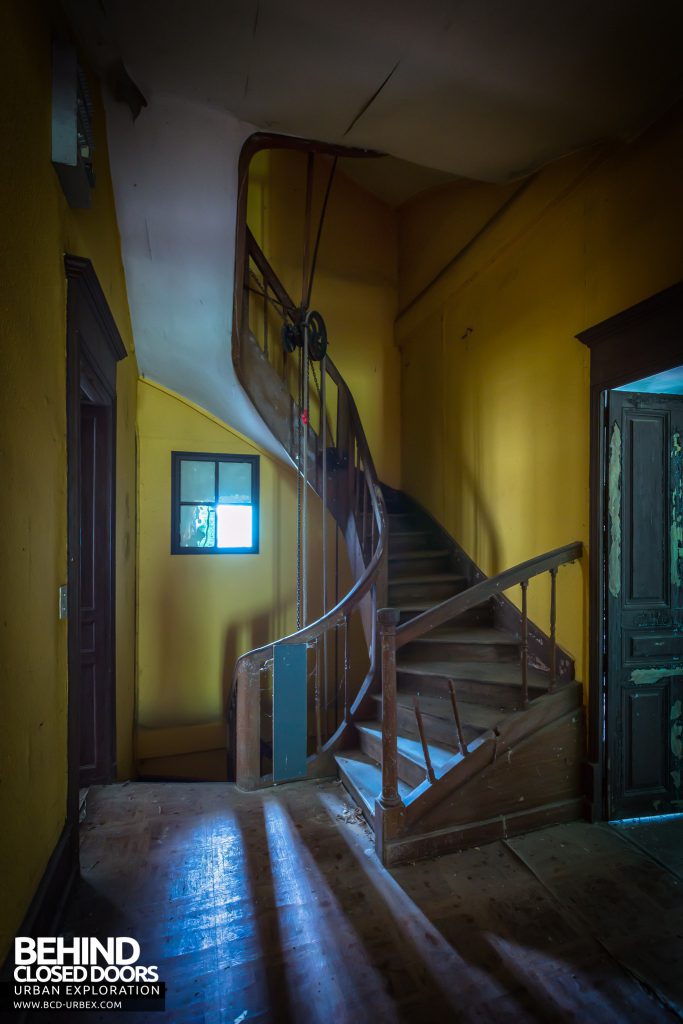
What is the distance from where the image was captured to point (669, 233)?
2.30 metres

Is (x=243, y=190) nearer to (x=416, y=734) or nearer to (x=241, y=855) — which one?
(x=416, y=734)

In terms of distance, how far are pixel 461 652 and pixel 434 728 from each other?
633 millimetres

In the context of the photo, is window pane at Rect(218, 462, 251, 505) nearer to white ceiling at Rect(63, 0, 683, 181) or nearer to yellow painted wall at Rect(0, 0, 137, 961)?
yellow painted wall at Rect(0, 0, 137, 961)

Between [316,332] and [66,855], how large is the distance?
4075 millimetres

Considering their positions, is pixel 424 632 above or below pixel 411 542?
below

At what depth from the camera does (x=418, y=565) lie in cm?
423

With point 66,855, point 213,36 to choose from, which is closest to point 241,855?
point 66,855

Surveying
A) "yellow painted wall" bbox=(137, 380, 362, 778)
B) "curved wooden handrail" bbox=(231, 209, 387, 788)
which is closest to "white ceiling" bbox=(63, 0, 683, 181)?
"curved wooden handrail" bbox=(231, 209, 387, 788)

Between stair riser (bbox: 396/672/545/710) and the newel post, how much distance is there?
28.8 inches

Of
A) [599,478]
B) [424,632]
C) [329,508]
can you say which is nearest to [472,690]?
[424,632]

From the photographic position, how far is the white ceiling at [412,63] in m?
1.80

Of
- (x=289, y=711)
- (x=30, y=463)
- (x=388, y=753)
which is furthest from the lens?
(x=289, y=711)

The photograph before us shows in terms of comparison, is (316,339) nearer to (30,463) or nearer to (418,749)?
(30,463)

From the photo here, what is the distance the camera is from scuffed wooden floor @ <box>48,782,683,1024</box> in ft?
5.21
